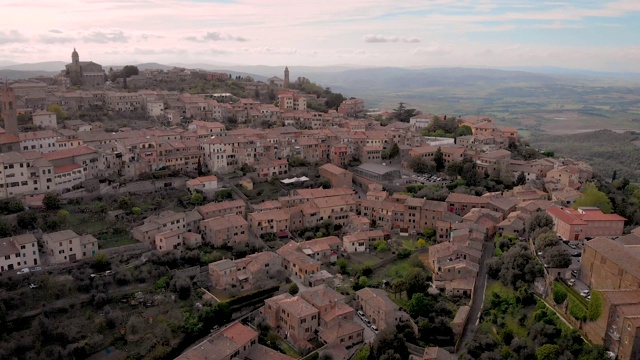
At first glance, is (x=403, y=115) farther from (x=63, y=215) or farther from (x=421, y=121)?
(x=63, y=215)

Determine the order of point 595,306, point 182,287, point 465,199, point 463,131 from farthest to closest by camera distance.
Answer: point 463,131, point 465,199, point 182,287, point 595,306

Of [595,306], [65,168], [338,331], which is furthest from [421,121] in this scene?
[595,306]

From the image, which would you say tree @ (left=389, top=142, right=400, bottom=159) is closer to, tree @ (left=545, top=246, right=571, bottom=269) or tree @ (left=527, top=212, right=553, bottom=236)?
tree @ (left=527, top=212, right=553, bottom=236)

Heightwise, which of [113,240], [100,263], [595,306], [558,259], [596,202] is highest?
[596,202]

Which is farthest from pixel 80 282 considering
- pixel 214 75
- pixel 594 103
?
pixel 594 103

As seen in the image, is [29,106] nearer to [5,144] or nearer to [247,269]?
[5,144]

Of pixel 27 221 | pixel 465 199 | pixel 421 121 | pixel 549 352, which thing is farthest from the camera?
pixel 421 121

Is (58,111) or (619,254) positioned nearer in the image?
(619,254)

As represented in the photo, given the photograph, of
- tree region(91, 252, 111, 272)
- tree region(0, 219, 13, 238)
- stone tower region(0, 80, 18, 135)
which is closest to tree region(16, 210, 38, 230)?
tree region(0, 219, 13, 238)
